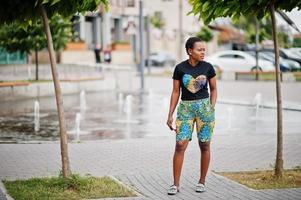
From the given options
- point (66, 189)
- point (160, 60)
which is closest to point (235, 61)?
point (160, 60)

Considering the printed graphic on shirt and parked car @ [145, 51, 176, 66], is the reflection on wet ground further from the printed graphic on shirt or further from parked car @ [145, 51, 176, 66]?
parked car @ [145, 51, 176, 66]

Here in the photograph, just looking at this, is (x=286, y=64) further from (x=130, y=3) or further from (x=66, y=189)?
(x=66, y=189)

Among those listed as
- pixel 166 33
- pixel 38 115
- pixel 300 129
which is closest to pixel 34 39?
pixel 38 115

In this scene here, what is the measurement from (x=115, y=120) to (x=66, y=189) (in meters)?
10.2

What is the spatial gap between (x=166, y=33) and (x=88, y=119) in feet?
206

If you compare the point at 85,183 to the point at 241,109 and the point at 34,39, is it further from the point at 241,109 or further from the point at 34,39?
the point at 34,39

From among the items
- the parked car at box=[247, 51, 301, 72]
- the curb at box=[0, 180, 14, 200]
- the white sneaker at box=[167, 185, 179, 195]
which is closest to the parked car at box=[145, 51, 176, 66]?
the parked car at box=[247, 51, 301, 72]

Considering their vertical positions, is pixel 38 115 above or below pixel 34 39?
below

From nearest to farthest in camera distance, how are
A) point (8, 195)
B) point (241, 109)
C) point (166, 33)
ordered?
point (8, 195), point (241, 109), point (166, 33)

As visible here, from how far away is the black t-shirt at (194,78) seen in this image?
8070 millimetres

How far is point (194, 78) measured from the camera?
805 centimetres

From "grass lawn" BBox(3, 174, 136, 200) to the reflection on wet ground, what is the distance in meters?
5.52

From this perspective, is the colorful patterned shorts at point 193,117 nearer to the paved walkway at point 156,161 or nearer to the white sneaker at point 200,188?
the white sneaker at point 200,188

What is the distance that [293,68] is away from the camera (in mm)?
41562
